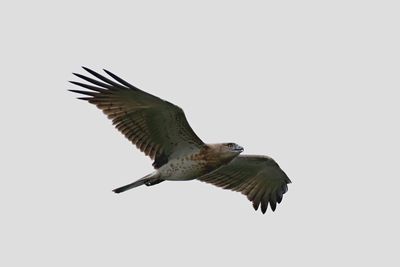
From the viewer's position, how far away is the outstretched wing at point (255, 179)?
58.6 ft

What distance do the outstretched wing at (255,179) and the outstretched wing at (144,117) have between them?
1.86 m

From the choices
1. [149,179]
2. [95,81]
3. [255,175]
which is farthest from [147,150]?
[255,175]

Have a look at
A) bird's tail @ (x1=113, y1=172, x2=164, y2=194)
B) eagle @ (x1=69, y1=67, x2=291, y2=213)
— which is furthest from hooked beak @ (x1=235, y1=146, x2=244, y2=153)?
bird's tail @ (x1=113, y1=172, x2=164, y2=194)

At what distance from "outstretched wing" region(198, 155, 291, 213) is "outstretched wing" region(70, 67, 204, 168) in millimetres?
1856

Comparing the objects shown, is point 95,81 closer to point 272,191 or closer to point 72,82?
point 72,82

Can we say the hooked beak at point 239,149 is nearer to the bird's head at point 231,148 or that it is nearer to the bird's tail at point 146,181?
the bird's head at point 231,148

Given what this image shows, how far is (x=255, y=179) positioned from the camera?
1825 cm

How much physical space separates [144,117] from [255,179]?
11.2ft

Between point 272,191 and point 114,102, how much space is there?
4.31 metres

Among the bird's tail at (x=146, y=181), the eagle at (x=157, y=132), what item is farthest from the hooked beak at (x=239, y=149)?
the bird's tail at (x=146, y=181)

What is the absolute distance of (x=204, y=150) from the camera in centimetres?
1612

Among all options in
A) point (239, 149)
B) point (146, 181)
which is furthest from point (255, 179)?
point (146, 181)

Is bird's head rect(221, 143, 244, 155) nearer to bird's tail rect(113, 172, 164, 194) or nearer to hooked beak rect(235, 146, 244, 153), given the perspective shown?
hooked beak rect(235, 146, 244, 153)

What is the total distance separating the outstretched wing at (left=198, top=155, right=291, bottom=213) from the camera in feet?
58.6
